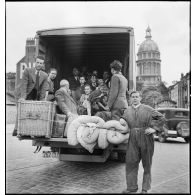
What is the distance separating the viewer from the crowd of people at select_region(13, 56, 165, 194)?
4.54 meters

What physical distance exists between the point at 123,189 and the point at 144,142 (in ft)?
3.19

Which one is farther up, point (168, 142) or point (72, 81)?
point (72, 81)

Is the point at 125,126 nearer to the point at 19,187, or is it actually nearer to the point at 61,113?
the point at 61,113

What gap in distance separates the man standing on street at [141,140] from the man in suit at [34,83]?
1853 mm

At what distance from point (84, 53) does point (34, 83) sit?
3203mm

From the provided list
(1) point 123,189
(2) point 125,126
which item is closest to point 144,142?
(2) point 125,126

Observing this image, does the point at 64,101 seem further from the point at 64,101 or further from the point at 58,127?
the point at 58,127

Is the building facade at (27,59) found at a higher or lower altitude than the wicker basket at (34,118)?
higher

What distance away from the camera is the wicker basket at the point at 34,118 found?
4.86m

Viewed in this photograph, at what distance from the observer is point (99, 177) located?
19.4ft

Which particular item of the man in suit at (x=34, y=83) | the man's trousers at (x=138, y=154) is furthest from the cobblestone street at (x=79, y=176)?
the man in suit at (x=34, y=83)

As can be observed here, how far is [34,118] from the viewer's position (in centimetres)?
485

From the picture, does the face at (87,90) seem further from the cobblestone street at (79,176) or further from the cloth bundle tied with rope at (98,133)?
the cloth bundle tied with rope at (98,133)

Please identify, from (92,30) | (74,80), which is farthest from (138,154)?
(74,80)
